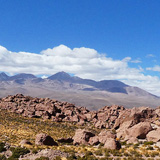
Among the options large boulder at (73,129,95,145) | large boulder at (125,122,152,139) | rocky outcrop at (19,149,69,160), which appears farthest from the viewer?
large boulder at (73,129,95,145)

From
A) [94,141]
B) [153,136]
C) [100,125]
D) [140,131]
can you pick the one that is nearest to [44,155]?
[94,141]

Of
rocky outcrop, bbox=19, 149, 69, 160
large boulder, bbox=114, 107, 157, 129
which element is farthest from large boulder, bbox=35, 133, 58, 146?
large boulder, bbox=114, 107, 157, 129

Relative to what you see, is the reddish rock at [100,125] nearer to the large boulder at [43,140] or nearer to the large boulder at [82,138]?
the large boulder at [82,138]

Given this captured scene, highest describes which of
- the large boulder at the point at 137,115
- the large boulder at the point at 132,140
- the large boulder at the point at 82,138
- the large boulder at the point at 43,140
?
the large boulder at the point at 137,115

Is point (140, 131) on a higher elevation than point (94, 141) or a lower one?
higher

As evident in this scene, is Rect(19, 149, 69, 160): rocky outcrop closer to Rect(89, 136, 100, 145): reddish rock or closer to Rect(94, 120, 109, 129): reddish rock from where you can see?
Rect(89, 136, 100, 145): reddish rock

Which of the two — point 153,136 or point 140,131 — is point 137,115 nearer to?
point 140,131

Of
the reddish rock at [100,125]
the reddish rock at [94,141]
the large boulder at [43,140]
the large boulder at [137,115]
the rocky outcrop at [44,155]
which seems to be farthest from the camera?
the reddish rock at [100,125]

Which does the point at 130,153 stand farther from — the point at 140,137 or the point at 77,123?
the point at 77,123

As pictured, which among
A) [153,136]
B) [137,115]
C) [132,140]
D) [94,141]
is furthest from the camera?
[137,115]

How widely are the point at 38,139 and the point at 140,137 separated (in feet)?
67.1

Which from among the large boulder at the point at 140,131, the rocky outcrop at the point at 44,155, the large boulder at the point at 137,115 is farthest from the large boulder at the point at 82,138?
the large boulder at the point at 137,115

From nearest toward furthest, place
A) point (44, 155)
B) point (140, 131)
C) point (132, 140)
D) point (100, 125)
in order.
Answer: point (44, 155), point (132, 140), point (140, 131), point (100, 125)

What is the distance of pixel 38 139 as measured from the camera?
38.4 m
